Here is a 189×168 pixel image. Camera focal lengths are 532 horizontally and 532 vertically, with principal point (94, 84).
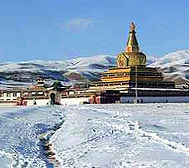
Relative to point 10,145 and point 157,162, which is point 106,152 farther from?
point 10,145

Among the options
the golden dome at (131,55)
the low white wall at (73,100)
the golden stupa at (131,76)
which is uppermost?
A: the golden dome at (131,55)

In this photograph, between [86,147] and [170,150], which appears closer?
[170,150]

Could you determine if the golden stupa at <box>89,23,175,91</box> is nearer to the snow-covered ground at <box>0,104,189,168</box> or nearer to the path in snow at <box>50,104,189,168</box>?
the snow-covered ground at <box>0,104,189,168</box>

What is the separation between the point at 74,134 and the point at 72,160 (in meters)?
5.55

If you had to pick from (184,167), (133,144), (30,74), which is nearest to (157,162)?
(184,167)

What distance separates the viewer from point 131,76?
204 feet

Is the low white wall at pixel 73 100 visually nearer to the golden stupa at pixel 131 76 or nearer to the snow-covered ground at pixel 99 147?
the golden stupa at pixel 131 76

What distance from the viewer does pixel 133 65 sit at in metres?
66.4

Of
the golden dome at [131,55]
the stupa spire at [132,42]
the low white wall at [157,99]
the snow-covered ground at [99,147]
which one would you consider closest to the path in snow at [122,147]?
the snow-covered ground at [99,147]

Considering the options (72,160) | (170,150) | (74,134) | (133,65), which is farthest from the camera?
(133,65)

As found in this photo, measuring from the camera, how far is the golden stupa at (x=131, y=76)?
203ft

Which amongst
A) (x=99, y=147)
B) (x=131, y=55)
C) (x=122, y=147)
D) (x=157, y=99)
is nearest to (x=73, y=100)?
(x=157, y=99)

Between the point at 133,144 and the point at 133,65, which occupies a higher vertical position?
the point at 133,65

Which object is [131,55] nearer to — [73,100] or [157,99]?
[157,99]
